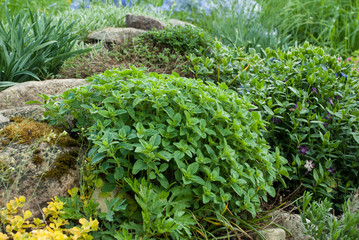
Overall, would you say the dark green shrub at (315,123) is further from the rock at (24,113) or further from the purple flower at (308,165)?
the rock at (24,113)

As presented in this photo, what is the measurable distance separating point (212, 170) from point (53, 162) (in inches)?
39.1

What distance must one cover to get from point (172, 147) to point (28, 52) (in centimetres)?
262

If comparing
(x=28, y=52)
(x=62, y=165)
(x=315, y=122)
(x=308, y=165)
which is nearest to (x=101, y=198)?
(x=62, y=165)

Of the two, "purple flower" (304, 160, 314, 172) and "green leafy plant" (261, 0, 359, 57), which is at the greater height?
"green leafy plant" (261, 0, 359, 57)

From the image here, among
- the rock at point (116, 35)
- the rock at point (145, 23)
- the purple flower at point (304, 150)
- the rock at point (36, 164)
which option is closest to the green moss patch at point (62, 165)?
the rock at point (36, 164)

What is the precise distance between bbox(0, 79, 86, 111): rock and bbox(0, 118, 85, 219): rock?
0.86 metres

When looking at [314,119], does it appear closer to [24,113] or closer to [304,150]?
[304,150]

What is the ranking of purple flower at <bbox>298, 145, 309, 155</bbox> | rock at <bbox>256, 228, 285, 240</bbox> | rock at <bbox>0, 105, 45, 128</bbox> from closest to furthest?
rock at <bbox>256, 228, 285, 240</bbox>
rock at <bbox>0, 105, 45, 128</bbox>
purple flower at <bbox>298, 145, 309, 155</bbox>

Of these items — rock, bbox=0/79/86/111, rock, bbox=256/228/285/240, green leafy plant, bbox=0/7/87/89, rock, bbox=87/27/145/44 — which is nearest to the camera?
Answer: rock, bbox=256/228/285/240

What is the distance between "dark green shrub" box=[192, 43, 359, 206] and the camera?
8.85 ft

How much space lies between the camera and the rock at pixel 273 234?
219 cm

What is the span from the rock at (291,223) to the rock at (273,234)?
0.28 feet

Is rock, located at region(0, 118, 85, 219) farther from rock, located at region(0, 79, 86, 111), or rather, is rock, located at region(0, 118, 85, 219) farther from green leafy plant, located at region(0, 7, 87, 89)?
green leafy plant, located at region(0, 7, 87, 89)

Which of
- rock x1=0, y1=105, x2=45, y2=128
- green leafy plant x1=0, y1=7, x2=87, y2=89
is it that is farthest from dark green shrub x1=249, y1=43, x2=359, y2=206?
green leafy plant x1=0, y1=7, x2=87, y2=89
